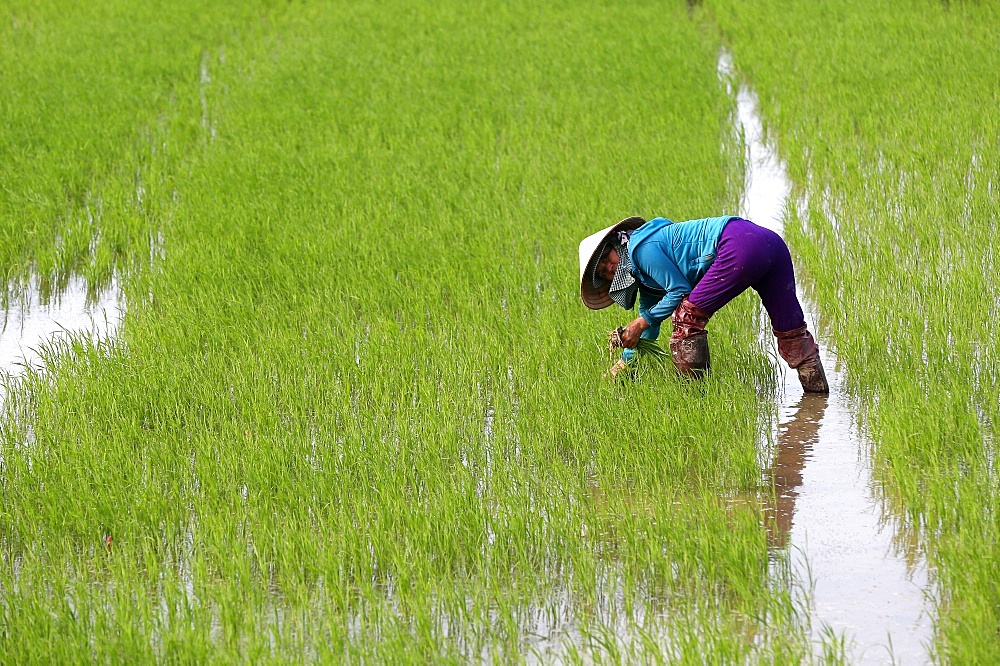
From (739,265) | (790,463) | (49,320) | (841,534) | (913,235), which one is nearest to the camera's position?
(841,534)

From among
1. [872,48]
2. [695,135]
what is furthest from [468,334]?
[872,48]

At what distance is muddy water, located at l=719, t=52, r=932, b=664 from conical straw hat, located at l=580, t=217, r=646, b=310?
2.17 ft

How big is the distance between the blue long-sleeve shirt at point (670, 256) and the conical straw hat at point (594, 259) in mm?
41

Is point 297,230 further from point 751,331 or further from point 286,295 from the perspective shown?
point 751,331

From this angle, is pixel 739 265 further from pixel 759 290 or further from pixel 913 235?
pixel 913 235

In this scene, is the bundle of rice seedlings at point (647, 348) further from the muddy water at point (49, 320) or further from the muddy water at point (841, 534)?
the muddy water at point (49, 320)

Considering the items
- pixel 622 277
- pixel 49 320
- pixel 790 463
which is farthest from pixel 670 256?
pixel 49 320

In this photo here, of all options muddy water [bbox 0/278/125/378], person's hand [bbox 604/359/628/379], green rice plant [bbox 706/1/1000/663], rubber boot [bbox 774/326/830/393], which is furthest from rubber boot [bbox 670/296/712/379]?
muddy water [bbox 0/278/125/378]

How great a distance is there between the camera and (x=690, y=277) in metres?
3.65

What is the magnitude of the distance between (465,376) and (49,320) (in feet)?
6.58

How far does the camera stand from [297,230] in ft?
17.5

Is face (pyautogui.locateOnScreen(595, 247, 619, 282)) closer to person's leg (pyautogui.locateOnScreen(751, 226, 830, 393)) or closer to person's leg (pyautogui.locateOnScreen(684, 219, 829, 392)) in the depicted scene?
person's leg (pyautogui.locateOnScreen(684, 219, 829, 392))

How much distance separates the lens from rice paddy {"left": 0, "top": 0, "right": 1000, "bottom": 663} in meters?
2.50

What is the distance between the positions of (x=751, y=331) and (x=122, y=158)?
4.19 meters
